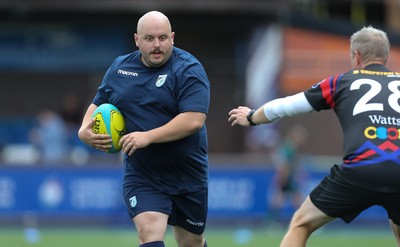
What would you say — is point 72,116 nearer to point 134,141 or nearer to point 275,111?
point 134,141

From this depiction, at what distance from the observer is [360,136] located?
7410 millimetres

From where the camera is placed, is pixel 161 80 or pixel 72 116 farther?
pixel 72 116

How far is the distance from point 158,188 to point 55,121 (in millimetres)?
13318

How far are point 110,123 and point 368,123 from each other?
2106 mm

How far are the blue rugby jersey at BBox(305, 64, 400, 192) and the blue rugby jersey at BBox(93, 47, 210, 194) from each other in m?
1.08

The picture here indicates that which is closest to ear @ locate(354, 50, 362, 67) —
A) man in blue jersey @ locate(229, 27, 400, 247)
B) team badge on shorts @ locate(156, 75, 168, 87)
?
man in blue jersey @ locate(229, 27, 400, 247)

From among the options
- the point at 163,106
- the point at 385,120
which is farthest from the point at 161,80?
the point at 385,120

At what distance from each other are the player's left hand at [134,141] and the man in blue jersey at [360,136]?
1.05 m

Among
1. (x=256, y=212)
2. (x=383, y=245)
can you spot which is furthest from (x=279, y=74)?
(x=383, y=245)

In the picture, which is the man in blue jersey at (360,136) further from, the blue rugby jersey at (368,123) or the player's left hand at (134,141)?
the player's left hand at (134,141)

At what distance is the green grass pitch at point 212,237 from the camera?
14609 millimetres

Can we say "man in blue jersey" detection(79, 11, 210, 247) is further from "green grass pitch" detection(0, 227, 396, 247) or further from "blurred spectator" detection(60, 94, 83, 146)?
"blurred spectator" detection(60, 94, 83, 146)

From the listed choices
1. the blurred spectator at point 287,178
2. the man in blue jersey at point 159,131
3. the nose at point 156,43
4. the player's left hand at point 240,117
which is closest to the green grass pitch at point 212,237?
the blurred spectator at point 287,178

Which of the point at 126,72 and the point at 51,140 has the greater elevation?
the point at 126,72
